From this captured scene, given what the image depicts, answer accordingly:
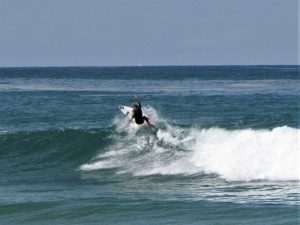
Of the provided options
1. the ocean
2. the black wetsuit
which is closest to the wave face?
the ocean

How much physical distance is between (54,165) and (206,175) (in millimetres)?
6735

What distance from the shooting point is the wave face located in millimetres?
24094

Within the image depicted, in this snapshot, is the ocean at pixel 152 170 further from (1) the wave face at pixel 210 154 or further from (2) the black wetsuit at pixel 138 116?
(2) the black wetsuit at pixel 138 116

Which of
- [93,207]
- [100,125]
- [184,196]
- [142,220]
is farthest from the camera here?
[100,125]

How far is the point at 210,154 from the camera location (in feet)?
88.3

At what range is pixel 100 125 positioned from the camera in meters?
39.5

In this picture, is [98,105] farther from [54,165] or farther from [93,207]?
[93,207]

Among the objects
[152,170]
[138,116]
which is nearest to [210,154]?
[152,170]

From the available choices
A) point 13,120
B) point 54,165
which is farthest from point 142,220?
point 13,120

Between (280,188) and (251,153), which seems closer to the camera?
(280,188)

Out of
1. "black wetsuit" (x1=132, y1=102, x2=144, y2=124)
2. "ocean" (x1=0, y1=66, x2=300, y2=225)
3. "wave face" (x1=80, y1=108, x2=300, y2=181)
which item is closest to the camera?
"ocean" (x1=0, y1=66, x2=300, y2=225)

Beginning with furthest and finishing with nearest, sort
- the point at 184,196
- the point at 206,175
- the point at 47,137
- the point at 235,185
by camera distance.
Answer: the point at 47,137 → the point at 206,175 → the point at 235,185 → the point at 184,196

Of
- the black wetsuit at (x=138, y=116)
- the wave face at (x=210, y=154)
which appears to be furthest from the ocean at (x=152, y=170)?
the black wetsuit at (x=138, y=116)

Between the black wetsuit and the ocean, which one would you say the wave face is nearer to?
the ocean
